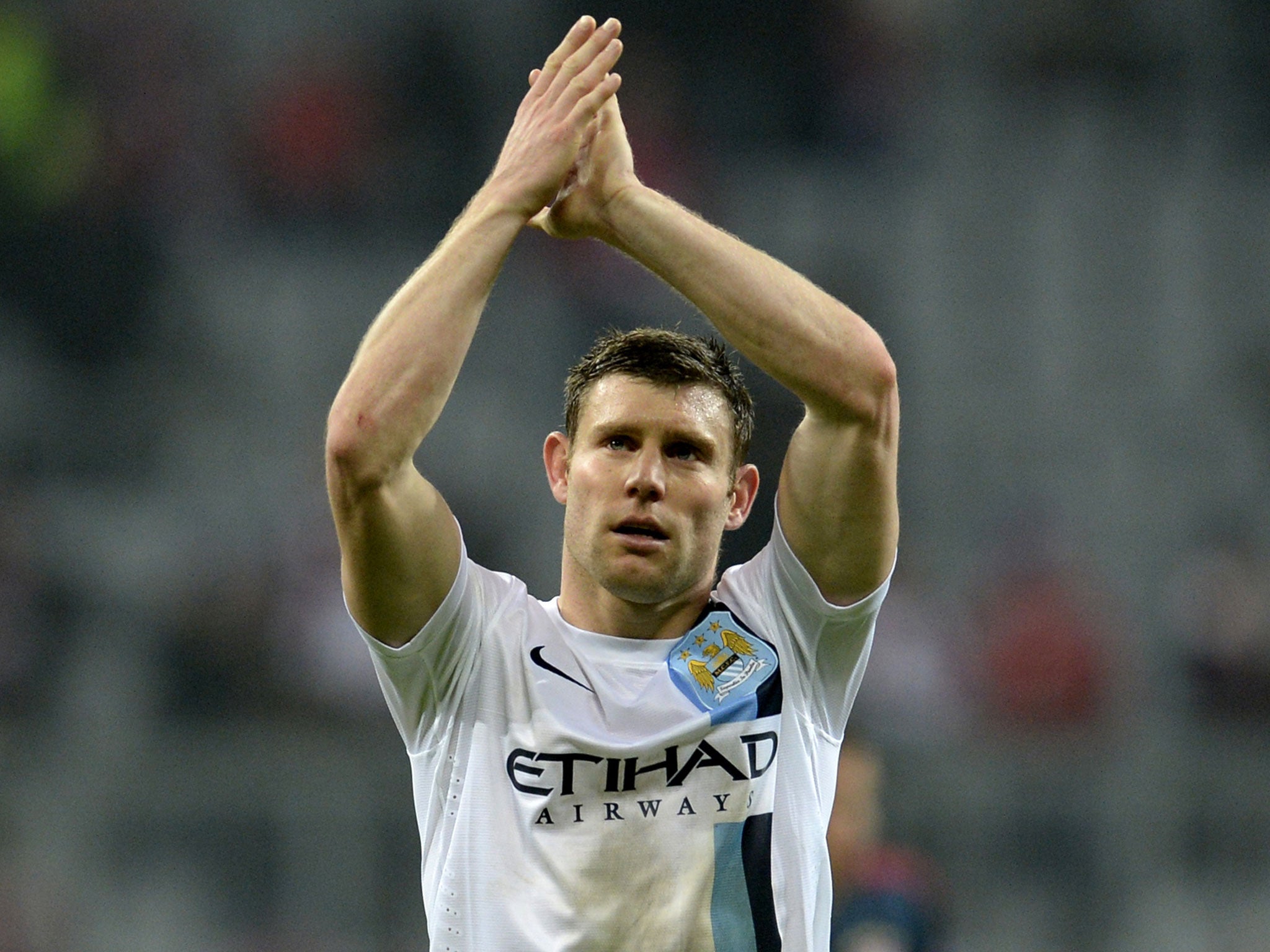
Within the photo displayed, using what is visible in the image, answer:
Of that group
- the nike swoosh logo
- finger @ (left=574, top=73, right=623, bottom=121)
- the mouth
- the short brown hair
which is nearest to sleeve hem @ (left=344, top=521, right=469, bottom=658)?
the nike swoosh logo

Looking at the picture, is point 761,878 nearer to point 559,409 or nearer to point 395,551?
point 395,551

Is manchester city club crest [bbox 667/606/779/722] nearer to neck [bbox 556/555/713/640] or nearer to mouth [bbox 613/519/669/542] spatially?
neck [bbox 556/555/713/640]

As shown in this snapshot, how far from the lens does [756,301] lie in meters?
2.88

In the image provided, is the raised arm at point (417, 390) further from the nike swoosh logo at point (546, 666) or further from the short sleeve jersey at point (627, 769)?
the nike swoosh logo at point (546, 666)

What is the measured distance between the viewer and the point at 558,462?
10.7ft

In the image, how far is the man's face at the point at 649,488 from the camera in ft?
9.88

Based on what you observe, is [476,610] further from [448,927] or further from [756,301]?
[756,301]

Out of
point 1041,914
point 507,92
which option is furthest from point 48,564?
point 1041,914

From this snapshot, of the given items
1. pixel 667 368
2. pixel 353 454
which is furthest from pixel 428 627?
pixel 667 368

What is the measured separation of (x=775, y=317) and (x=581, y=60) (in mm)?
667

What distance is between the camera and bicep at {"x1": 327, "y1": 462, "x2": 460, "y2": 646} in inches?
111

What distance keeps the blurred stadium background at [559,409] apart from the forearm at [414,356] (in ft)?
16.1

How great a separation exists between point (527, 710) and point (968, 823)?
18.0ft

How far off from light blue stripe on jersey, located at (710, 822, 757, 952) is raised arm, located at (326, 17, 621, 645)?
0.67m
